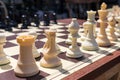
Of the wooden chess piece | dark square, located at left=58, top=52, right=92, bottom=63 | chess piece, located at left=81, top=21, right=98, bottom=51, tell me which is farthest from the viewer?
the wooden chess piece

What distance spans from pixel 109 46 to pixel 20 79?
628mm

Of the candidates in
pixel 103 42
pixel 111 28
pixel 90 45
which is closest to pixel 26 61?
pixel 90 45

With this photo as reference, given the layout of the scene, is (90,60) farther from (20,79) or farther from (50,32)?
(20,79)

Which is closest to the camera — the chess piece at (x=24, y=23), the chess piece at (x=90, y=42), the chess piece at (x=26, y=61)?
the chess piece at (x=26, y=61)

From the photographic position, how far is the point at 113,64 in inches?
38.0

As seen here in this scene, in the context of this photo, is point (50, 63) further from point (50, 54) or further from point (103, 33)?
point (103, 33)

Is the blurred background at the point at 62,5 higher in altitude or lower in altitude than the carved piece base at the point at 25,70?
higher

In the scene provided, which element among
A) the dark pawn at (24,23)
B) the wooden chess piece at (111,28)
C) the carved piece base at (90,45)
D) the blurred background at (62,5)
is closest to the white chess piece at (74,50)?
the carved piece base at (90,45)

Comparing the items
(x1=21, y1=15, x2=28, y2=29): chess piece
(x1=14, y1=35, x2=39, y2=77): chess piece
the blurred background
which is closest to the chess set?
(x1=14, y1=35, x2=39, y2=77): chess piece

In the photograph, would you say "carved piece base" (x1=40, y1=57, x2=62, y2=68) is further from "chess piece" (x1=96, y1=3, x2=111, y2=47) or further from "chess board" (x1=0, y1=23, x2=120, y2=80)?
"chess piece" (x1=96, y1=3, x2=111, y2=47)

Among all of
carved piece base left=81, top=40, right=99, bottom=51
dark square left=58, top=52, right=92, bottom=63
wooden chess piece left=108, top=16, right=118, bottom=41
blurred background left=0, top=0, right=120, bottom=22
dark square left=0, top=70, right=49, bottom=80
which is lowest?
dark square left=0, top=70, right=49, bottom=80

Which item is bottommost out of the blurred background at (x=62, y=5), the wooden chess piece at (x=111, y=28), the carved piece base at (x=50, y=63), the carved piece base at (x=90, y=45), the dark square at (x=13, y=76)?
the dark square at (x=13, y=76)

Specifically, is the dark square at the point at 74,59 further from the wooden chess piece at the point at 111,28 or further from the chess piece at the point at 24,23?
the chess piece at the point at 24,23

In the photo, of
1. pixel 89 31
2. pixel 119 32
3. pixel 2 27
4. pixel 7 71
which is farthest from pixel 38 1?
pixel 7 71
